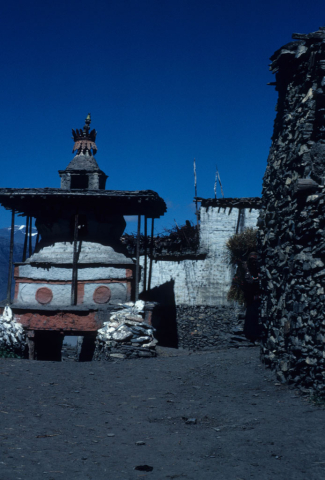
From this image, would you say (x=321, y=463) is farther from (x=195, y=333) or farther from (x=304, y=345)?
(x=195, y=333)

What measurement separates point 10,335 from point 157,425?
8033 millimetres

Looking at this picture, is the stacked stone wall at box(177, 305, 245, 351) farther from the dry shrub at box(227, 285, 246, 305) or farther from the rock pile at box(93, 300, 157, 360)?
the rock pile at box(93, 300, 157, 360)

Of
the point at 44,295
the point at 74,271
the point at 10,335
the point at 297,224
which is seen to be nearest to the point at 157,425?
the point at 297,224

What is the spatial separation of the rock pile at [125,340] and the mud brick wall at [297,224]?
348 cm

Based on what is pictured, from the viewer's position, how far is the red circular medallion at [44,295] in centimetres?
1423

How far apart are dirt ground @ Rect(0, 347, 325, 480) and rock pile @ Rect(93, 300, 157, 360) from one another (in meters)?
1.61

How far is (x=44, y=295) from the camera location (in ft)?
46.8

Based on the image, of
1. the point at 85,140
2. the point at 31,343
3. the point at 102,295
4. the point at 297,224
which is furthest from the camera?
the point at 85,140

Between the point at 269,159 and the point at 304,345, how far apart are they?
14.3ft

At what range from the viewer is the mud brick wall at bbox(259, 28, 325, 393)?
22.3 ft

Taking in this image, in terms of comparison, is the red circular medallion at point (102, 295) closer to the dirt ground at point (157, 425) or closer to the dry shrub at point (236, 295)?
the dirt ground at point (157, 425)

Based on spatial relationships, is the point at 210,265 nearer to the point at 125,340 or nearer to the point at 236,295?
the point at 236,295

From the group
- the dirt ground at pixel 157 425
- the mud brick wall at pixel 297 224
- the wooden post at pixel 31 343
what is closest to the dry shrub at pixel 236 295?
the wooden post at pixel 31 343

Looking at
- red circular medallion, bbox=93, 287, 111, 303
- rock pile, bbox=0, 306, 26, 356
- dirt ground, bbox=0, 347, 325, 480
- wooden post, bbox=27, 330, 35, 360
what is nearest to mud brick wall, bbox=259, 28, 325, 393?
dirt ground, bbox=0, 347, 325, 480
